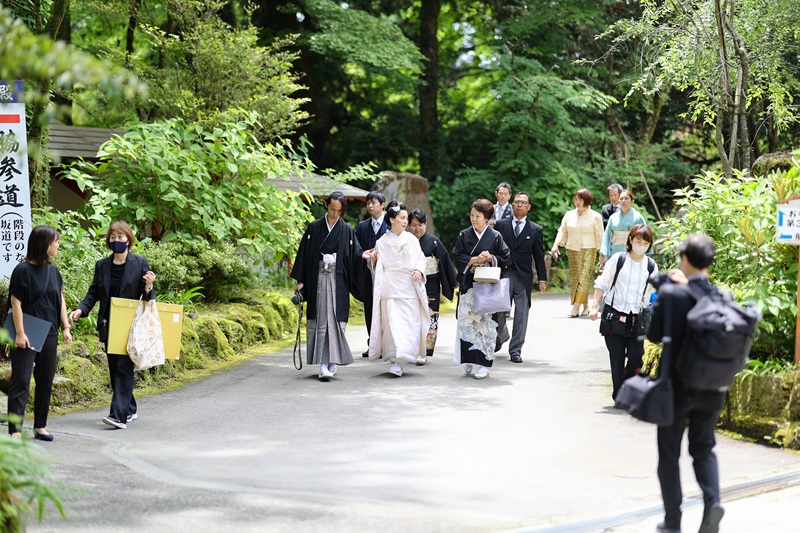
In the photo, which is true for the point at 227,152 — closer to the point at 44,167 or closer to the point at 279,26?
the point at 44,167

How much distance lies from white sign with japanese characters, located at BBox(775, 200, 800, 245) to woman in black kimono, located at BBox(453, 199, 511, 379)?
3469 millimetres

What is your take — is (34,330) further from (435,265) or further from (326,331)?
(435,265)

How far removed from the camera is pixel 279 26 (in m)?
24.8

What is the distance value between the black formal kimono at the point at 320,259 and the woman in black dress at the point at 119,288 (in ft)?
8.34

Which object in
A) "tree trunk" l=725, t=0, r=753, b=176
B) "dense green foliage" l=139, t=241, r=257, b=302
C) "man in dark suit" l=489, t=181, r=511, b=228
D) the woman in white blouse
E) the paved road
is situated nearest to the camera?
the paved road

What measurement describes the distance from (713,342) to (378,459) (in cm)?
299

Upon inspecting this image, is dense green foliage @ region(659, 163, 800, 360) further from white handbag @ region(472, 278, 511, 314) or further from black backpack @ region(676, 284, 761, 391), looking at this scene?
black backpack @ region(676, 284, 761, 391)

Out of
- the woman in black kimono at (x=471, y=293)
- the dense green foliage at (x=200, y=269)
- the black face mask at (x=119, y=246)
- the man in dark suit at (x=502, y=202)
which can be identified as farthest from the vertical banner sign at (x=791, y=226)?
the dense green foliage at (x=200, y=269)

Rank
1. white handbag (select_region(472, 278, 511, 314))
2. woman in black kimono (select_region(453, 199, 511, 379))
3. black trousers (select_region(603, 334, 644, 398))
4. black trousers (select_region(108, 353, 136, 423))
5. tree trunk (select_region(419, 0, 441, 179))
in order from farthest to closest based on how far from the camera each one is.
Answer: tree trunk (select_region(419, 0, 441, 179))
woman in black kimono (select_region(453, 199, 511, 379))
white handbag (select_region(472, 278, 511, 314))
black trousers (select_region(603, 334, 644, 398))
black trousers (select_region(108, 353, 136, 423))

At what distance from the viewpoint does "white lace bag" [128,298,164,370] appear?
335 inches

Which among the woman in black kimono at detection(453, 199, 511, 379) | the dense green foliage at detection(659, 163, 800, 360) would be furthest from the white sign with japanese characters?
the woman in black kimono at detection(453, 199, 511, 379)

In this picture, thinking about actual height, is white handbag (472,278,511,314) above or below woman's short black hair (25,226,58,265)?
below

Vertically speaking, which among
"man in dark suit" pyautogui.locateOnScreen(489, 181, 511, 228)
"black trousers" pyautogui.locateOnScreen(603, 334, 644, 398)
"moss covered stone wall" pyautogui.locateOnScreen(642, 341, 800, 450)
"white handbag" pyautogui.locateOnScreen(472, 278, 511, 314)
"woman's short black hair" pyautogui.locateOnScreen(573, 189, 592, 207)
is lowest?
"moss covered stone wall" pyautogui.locateOnScreen(642, 341, 800, 450)

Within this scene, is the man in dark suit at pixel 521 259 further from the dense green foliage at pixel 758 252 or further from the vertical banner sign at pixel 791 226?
the vertical banner sign at pixel 791 226
